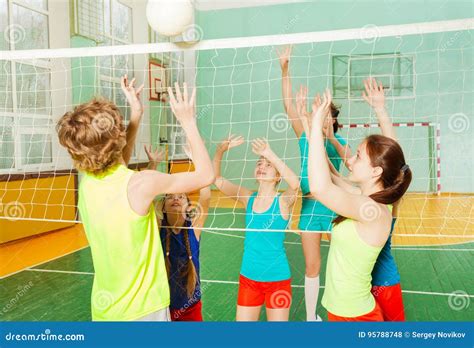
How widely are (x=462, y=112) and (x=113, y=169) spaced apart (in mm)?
7575

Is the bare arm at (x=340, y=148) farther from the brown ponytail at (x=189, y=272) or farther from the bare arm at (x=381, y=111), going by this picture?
the brown ponytail at (x=189, y=272)

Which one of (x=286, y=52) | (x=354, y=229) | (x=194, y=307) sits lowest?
(x=194, y=307)

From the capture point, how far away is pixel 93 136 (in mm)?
1378

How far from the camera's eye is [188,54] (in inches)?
345

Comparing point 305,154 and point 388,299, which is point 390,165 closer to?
point 388,299

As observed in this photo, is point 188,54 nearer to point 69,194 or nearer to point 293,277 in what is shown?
point 69,194

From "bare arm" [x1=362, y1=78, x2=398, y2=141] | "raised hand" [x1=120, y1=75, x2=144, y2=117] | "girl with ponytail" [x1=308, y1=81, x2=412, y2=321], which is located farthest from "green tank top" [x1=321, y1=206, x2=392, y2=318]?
"raised hand" [x1=120, y1=75, x2=144, y2=117]

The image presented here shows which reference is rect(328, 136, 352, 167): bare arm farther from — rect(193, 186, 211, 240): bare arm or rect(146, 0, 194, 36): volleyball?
rect(146, 0, 194, 36): volleyball

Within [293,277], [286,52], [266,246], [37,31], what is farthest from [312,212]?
[37,31]

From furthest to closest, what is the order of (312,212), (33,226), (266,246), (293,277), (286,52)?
(33,226)
(293,277)
(312,212)
(286,52)
(266,246)

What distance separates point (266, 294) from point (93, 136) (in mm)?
1059

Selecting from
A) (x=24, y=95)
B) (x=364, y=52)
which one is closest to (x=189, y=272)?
(x=24, y=95)

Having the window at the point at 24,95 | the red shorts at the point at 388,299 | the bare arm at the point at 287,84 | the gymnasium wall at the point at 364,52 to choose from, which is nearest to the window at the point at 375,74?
the gymnasium wall at the point at 364,52

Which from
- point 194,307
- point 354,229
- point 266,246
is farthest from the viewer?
point 266,246
